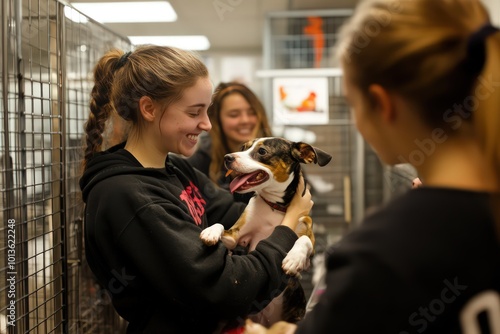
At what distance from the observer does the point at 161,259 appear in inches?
47.2

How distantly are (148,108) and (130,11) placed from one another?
3874 mm

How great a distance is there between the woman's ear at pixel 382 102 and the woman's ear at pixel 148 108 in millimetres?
769

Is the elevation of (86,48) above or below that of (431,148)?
above

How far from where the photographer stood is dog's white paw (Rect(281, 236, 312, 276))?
128 centimetres

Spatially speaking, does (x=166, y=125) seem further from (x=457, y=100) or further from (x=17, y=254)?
(x=457, y=100)

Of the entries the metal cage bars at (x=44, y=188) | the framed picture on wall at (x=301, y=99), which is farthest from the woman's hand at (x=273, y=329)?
the framed picture on wall at (x=301, y=99)

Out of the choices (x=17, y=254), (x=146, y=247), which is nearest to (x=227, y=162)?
(x=146, y=247)

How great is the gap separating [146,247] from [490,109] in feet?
2.64

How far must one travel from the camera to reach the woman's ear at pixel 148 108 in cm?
138

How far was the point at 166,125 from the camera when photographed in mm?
1373

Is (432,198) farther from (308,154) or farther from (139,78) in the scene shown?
(139,78)

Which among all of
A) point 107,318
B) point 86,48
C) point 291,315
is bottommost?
point 107,318

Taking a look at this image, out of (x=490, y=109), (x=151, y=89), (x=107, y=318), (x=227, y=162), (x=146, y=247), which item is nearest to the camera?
(x=490, y=109)

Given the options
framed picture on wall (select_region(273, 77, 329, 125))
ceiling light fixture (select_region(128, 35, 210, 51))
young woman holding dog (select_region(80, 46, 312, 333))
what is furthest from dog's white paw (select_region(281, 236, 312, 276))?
ceiling light fixture (select_region(128, 35, 210, 51))
